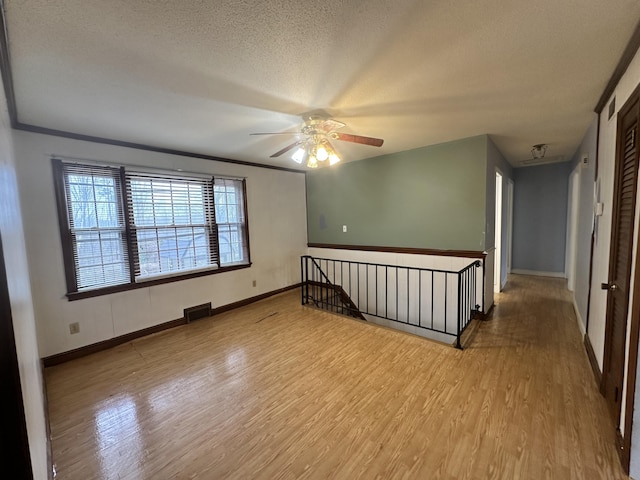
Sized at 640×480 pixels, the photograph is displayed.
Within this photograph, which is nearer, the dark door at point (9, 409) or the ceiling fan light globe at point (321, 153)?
the dark door at point (9, 409)

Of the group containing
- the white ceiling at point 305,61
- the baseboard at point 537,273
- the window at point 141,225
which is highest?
the white ceiling at point 305,61

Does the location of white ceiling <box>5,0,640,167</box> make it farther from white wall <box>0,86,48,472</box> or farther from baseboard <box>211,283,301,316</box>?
baseboard <box>211,283,301,316</box>

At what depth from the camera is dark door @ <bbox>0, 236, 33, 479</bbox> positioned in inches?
25.1

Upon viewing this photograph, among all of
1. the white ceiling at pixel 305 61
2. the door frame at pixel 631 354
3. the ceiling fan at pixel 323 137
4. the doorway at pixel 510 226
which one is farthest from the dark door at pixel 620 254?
the doorway at pixel 510 226

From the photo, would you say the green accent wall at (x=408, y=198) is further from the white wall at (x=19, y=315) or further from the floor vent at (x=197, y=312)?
the white wall at (x=19, y=315)

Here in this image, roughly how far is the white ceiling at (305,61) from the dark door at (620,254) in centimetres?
48

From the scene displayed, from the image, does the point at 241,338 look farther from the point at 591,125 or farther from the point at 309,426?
the point at 591,125

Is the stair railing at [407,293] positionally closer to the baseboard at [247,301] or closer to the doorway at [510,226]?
the baseboard at [247,301]

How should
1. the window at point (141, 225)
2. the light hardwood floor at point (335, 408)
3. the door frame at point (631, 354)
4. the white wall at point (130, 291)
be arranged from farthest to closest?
the window at point (141, 225)
the white wall at point (130, 291)
the light hardwood floor at point (335, 408)
the door frame at point (631, 354)

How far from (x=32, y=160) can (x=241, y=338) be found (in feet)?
9.25

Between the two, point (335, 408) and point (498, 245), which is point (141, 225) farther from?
point (498, 245)

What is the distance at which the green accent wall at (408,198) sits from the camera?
3.46 meters

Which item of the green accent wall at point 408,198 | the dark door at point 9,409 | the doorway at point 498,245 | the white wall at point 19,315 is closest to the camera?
the dark door at point 9,409

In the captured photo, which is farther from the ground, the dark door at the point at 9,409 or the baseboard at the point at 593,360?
the dark door at the point at 9,409
